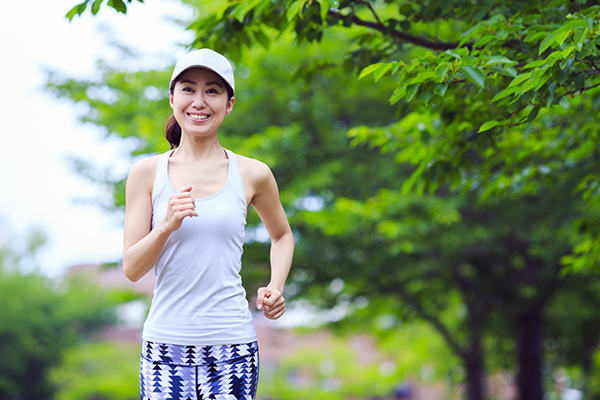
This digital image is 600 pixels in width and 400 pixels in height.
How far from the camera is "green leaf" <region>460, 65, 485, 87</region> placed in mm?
2617

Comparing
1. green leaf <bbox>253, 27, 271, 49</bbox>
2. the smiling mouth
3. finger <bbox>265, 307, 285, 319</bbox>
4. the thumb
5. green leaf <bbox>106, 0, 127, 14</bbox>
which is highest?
green leaf <bbox>253, 27, 271, 49</bbox>

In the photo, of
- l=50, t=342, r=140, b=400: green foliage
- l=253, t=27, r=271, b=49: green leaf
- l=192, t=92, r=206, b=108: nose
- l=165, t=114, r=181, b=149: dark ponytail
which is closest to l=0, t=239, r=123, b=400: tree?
l=50, t=342, r=140, b=400: green foliage

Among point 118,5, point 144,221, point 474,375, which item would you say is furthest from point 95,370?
point 144,221

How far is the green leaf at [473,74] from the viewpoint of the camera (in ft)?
8.59

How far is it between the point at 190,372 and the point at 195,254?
408 millimetres

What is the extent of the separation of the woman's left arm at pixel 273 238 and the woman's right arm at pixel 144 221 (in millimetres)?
417

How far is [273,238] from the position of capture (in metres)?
2.40

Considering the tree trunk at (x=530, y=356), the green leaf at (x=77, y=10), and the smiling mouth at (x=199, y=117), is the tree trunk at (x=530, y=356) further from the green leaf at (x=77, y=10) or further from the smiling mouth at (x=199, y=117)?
the smiling mouth at (x=199, y=117)

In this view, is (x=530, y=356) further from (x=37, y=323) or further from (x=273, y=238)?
(x=37, y=323)

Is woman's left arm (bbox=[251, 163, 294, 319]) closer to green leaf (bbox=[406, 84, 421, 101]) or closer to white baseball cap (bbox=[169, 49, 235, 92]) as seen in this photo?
white baseball cap (bbox=[169, 49, 235, 92])

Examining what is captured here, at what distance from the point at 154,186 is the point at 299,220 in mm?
6957

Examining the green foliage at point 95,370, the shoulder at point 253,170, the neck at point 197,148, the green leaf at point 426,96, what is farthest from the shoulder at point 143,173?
the green foliage at point 95,370

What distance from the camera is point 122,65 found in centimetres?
1077

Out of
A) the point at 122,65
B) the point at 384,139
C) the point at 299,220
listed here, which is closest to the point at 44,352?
the point at 122,65
